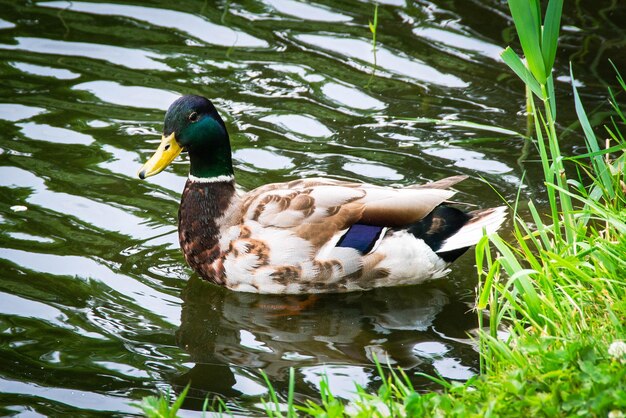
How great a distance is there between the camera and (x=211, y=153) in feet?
20.4

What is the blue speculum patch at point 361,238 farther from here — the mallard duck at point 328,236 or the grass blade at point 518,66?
the grass blade at point 518,66

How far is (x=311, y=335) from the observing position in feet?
17.6

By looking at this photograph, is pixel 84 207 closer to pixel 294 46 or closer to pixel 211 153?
pixel 211 153

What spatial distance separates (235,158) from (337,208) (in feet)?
5.53

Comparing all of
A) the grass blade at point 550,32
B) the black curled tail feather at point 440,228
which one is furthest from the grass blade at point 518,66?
the black curled tail feather at point 440,228

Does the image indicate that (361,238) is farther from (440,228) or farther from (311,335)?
(311,335)

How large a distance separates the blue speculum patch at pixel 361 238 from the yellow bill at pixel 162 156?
1189mm

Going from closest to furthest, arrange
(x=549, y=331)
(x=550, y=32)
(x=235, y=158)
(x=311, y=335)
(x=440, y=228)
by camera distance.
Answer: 1. (x=549, y=331)
2. (x=550, y=32)
3. (x=311, y=335)
4. (x=440, y=228)
5. (x=235, y=158)

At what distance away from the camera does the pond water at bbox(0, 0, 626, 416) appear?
4.99m

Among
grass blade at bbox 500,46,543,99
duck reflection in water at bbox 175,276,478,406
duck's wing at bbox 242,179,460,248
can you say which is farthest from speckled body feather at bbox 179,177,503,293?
grass blade at bbox 500,46,543,99

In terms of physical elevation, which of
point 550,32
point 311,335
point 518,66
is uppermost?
point 550,32

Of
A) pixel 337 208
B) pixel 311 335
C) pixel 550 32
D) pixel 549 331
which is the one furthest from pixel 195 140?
pixel 549 331

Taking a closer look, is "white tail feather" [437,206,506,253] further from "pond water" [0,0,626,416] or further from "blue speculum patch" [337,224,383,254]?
"blue speculum patch" [337,224,383,254]

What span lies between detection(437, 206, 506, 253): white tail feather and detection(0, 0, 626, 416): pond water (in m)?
0.29
